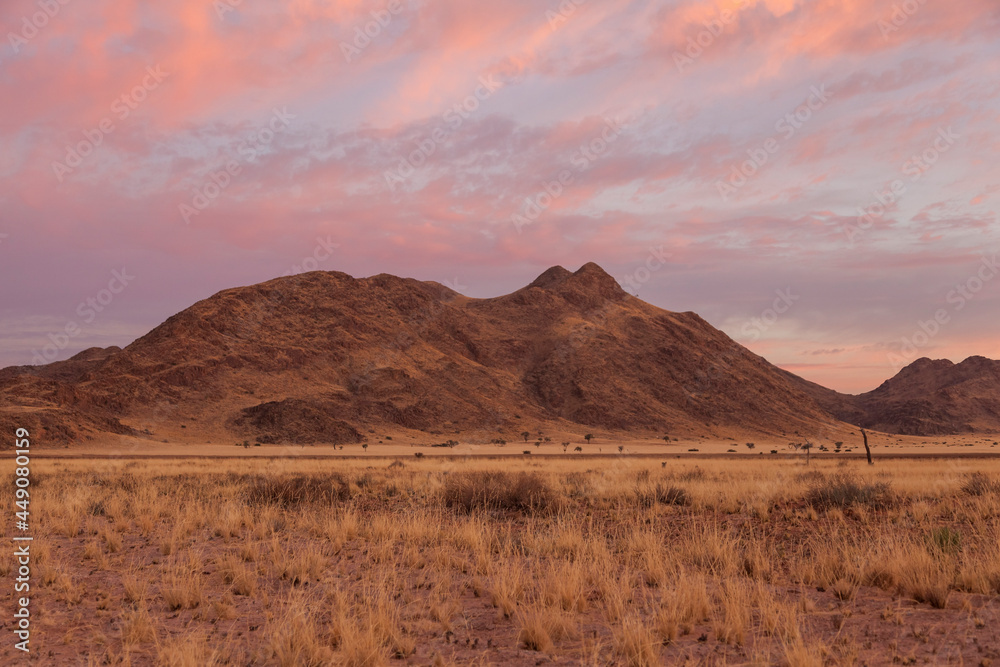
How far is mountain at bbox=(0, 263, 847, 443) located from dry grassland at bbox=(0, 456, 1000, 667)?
67.1 metres

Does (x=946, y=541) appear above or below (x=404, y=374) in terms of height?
below

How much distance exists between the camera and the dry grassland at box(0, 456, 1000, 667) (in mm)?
6023

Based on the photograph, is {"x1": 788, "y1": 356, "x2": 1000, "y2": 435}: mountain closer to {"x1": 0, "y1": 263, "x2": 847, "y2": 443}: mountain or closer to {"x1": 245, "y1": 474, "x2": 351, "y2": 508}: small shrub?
{"x1": 0, "y1": 263, "x2": 847, "y2": 443}: mountain

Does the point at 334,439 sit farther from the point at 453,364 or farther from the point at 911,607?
the point at 911,607

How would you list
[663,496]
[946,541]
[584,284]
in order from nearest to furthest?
[946,541], [663,496], [584,284]

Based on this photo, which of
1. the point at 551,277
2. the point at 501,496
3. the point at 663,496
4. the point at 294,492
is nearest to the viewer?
the point at 501,496

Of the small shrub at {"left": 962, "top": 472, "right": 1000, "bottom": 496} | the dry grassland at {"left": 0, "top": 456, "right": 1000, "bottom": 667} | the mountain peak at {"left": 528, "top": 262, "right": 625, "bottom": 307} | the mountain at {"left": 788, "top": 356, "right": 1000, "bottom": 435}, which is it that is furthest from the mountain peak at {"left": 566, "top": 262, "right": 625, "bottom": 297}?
the dry grassland at {"left": 0, "top": 456, "right": 1000, "bottom": 667}

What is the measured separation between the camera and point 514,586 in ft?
24.5

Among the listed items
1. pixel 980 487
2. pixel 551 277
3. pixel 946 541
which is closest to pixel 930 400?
pixel 551 277

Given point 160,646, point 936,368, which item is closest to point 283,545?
point 160,646

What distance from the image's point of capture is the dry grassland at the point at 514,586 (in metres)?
6.02

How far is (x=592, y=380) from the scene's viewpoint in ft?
351

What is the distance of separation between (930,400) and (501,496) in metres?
163

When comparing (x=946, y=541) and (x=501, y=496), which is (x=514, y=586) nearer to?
(x=946, y=541)
